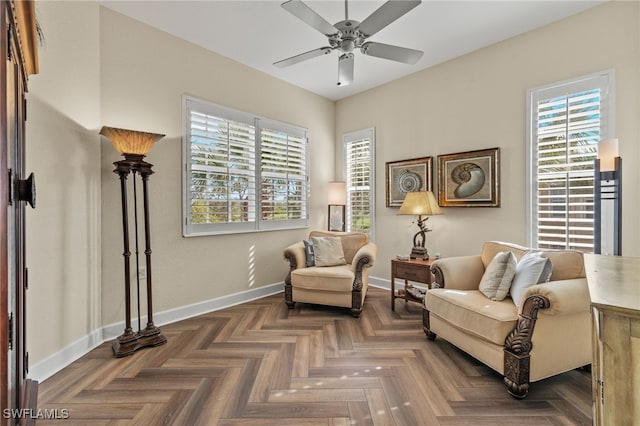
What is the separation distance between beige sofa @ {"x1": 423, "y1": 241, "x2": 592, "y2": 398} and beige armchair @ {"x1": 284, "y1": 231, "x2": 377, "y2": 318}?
3.63 ft

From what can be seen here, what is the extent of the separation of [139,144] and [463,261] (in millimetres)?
2997

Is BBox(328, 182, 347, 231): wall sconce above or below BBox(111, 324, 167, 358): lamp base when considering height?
above

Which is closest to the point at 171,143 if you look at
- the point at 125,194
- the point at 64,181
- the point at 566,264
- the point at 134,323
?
the point at 125,194

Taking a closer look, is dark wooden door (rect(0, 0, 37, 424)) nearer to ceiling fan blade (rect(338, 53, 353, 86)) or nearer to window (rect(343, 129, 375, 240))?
ceiling fan blade (rect(338, 53, 353, 86))

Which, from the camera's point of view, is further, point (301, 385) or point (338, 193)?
point (338, 193)

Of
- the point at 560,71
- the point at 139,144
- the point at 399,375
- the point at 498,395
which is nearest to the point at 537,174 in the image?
the point at 560,71

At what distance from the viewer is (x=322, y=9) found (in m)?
2.76

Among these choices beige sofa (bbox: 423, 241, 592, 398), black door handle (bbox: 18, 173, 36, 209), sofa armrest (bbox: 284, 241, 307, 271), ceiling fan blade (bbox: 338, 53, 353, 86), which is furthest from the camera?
sofa armrest (bbox: 284, 241, 307, 271)

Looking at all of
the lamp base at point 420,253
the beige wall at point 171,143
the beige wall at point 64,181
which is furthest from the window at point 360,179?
the beige wall at point 64,181

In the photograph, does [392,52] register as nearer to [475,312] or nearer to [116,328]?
[475,312]

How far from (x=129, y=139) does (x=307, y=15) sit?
1676 mm

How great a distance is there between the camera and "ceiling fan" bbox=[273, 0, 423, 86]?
1.99 metres

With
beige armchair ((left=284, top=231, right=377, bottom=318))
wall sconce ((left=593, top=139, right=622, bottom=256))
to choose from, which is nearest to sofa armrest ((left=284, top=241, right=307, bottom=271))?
beige armchair ((left=284, top=231, right=377, bottom=318))

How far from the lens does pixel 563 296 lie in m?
1.86
